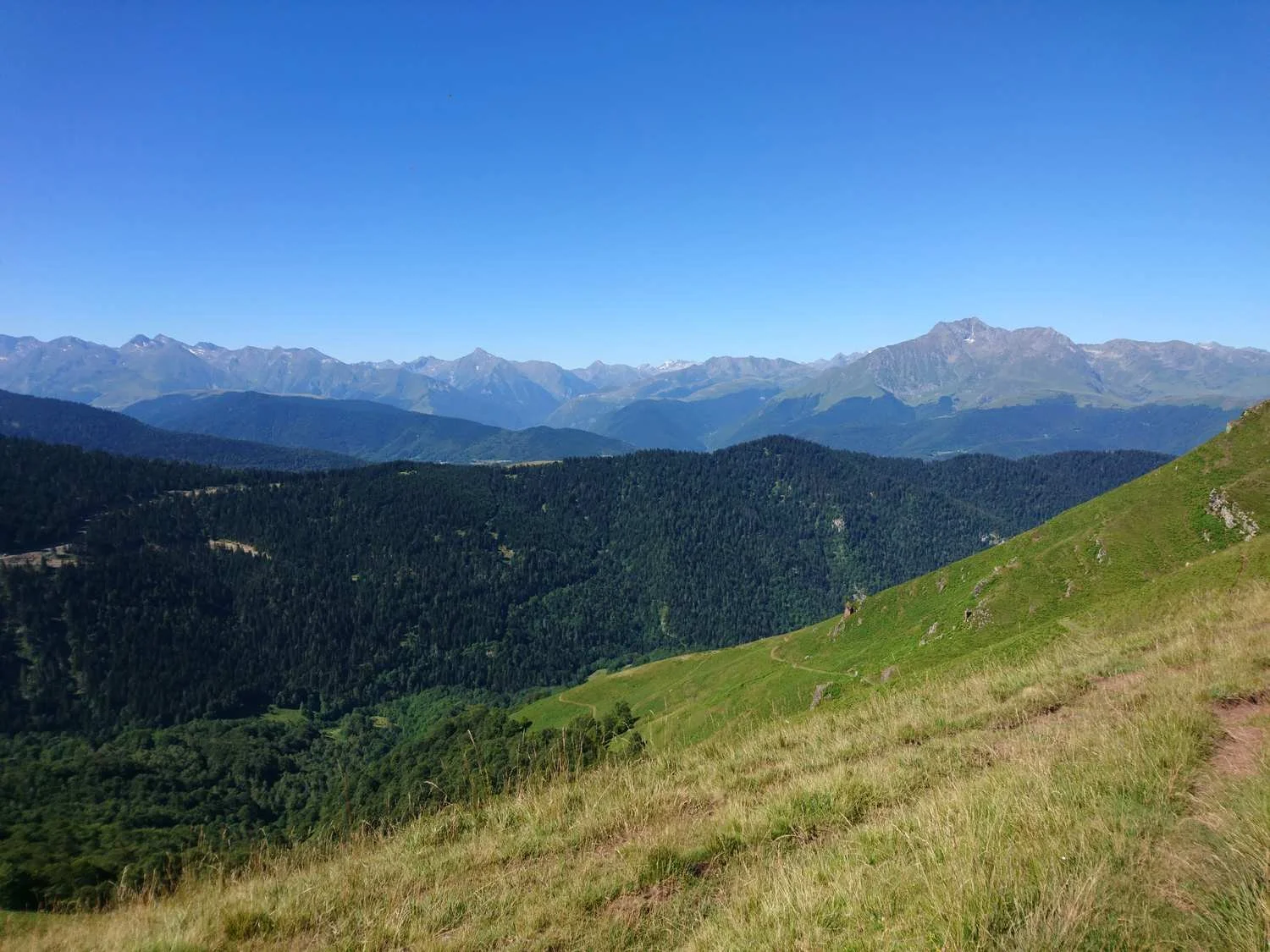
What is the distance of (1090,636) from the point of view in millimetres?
18984

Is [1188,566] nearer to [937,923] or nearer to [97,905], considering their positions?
[937,923]

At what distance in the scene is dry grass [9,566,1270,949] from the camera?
4.48m

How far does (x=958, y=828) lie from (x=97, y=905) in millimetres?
11826

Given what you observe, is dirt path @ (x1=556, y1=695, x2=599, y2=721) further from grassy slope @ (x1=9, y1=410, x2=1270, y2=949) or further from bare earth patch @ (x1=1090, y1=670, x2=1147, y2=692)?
grassy slope @ (x1=9, y1=410, x2=1270, y2=949)

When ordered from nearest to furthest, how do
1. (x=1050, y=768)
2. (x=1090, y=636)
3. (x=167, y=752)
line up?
(x=1050, y=768) → (x=1090, y=636) → (x=167, y=752)

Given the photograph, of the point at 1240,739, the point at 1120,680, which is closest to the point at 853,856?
the point at 1240,739

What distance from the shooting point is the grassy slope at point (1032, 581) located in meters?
51.6

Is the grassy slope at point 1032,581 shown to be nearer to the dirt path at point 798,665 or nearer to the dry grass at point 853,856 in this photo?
the dirt path at point 798,665

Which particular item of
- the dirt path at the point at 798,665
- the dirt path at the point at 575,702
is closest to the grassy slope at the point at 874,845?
the dirt path at the point at 798,665

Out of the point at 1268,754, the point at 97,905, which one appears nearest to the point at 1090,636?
the point at 1268,754

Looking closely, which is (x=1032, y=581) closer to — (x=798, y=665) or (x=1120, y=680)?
(x=798, y=665)

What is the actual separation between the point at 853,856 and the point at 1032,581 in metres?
63.7

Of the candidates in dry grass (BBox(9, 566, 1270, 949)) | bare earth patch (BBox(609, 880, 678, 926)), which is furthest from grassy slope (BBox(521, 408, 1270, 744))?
bare earth patch (BBox(609, 880, 678, 926))

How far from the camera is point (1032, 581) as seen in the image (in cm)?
5834
